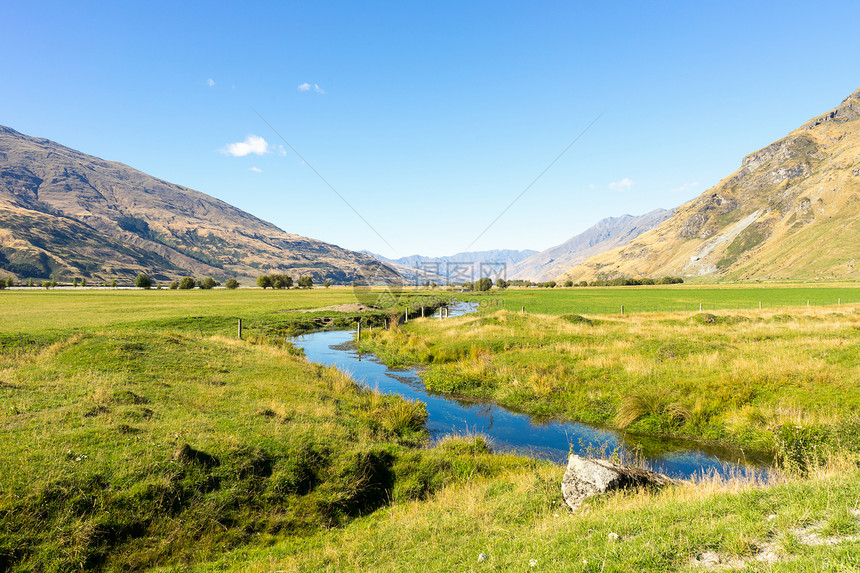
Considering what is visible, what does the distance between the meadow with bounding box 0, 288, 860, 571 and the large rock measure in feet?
1.15

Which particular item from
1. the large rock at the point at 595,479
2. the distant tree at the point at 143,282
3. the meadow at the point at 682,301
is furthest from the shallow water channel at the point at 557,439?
the distant tree at the point at 143,282

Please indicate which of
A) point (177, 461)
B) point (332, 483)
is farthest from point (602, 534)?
point (177, 461)

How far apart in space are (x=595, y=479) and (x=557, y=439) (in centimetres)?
824

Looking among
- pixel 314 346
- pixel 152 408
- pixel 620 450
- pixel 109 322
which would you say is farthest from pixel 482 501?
pixel 109 322

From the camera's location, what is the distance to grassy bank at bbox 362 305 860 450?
1598cm

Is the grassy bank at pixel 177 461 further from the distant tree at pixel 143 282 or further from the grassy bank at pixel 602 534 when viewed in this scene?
the distant tree at pixel 143 282

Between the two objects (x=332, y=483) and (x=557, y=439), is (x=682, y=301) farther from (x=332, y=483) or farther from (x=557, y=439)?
(x=332, y=483)

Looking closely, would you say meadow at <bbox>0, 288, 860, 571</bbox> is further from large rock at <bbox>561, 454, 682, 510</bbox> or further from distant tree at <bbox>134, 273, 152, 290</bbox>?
distant tree at <bbox>134, 273, 152, 290</bbox>

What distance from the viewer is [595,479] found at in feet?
30.4

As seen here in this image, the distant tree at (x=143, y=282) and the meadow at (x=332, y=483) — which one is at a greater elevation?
the distant tree at (x=143, y=282)

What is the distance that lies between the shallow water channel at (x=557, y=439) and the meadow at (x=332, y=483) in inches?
52.6

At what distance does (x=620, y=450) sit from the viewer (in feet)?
50.5

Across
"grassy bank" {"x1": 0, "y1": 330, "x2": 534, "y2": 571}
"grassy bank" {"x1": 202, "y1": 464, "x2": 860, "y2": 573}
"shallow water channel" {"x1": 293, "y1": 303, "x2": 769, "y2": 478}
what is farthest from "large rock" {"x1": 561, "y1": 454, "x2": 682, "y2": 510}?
"grassy bank" {"x1": 0, "y1": 330, "x2": 534, "y2": 571}

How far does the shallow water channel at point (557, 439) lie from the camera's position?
554 inches
